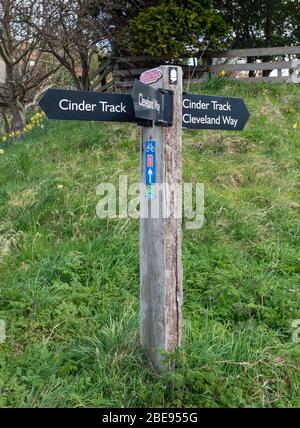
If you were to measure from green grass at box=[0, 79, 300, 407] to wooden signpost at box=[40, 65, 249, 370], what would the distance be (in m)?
0.23

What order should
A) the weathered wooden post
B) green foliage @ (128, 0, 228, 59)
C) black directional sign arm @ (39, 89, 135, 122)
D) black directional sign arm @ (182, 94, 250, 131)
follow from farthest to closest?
green foliage @ (128, 0, 228, 59) < black directional sign arm @ (182, 94, 250, 131) < the weathered wooden post < black directional sign arm @ (39, 89, 135, 122)

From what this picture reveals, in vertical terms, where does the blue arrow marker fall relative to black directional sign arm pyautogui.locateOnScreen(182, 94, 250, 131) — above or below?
below

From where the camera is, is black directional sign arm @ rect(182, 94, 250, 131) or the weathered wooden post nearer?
the weathered wooden post

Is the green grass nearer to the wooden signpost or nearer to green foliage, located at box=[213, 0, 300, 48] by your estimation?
the wooden signpost

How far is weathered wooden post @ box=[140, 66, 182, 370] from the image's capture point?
2.84 metres

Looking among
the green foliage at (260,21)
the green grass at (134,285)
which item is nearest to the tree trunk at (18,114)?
the green grass at (134,285)

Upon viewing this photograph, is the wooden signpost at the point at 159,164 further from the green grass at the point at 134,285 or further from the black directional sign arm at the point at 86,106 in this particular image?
the green grass at the point at 134,285

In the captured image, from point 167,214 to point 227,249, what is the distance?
1668 mm

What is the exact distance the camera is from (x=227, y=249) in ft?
14.4

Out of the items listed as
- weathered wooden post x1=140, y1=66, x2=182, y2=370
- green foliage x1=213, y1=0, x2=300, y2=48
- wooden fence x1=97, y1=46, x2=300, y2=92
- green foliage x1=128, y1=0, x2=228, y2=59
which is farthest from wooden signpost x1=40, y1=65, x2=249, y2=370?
green foliage x1=213, y1=0, x2=300, y2=48

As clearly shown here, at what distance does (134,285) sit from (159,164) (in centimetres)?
143

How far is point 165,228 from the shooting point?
286 cm
